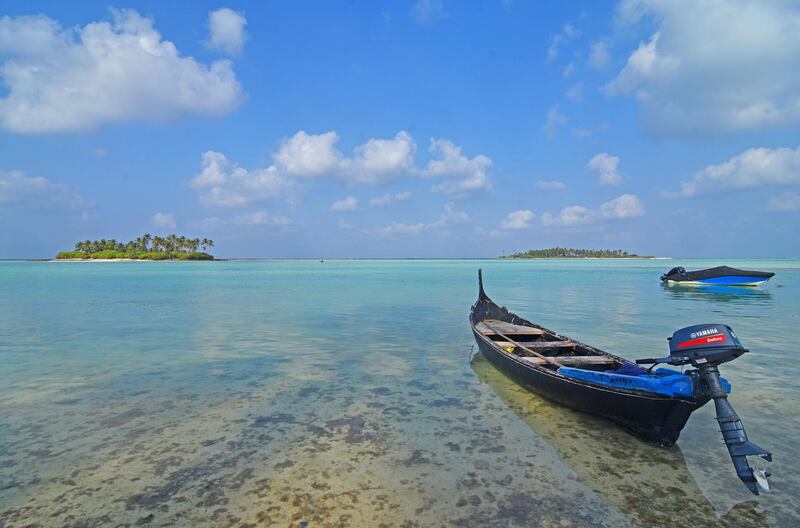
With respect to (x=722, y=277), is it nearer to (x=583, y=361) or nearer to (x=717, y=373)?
(x=583, y=361)

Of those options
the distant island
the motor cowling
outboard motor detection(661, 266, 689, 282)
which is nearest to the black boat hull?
the motor cowling

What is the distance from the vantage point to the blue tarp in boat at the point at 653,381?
6172 mm

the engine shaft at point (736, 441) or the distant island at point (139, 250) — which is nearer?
the engine shaft at point (736, 441)

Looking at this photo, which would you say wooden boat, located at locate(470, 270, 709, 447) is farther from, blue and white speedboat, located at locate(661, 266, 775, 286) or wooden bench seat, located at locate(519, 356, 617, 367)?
blue and white speedboat, located at locate(661, 266, 775, 286)

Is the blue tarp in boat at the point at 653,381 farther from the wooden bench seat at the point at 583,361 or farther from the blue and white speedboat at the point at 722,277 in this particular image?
the blue and white speedboat at the point at 722,277

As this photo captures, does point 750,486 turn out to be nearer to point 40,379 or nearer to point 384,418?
point 384,418

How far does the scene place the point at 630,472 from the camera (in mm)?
6078

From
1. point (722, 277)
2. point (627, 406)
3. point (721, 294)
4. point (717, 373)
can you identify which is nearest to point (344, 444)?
point (627, 406)

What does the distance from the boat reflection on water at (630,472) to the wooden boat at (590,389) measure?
28 centimetres

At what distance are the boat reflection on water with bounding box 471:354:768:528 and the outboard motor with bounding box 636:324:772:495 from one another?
479 mm

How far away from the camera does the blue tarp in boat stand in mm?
6172

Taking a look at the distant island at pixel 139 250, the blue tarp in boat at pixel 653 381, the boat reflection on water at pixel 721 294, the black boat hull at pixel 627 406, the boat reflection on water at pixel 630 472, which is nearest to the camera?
the boat reflection on water at pixel 630 472

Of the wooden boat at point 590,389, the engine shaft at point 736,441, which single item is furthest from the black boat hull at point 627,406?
the engine shaft at point 736,441

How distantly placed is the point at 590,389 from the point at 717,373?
2.11 metres
